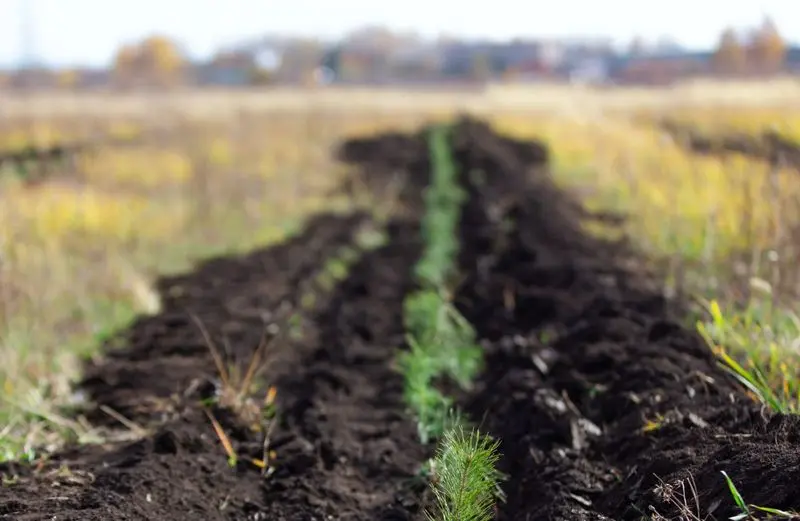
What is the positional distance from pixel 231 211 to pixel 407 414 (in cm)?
848

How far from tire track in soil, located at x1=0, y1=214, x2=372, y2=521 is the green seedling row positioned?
0.89m

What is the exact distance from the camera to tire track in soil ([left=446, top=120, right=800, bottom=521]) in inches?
143

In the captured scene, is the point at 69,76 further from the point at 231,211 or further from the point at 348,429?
the point at 348,429

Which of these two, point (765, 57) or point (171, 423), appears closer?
point (171, 423)

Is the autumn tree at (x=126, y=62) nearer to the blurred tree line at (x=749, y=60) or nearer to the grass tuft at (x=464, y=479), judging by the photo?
the blurred tree line at (x=749, y=60)

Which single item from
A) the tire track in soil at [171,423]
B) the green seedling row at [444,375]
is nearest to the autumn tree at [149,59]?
the green seedling row at [444,375]

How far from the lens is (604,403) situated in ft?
16.5

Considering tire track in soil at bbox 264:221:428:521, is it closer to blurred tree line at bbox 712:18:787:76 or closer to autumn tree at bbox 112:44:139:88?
blurred tree line at bbox 712:18:787:76

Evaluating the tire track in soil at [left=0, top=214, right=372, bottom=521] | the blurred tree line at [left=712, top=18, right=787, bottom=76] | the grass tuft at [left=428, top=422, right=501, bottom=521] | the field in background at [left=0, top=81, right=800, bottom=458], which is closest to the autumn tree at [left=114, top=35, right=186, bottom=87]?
the field in background at [left=0, top=81, right=800, bottom=458]

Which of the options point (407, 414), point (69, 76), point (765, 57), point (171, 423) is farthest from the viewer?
point (69, 76)

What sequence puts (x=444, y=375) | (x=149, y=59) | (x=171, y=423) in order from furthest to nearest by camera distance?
1. (x=149, y=59)
2. (x=444, y=375)
3. (x=171, y=423)

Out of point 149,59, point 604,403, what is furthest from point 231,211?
point 149,59

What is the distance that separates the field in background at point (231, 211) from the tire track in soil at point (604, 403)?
382 mm

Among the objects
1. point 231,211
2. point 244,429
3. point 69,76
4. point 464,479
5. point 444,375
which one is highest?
point 464,479
